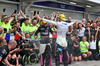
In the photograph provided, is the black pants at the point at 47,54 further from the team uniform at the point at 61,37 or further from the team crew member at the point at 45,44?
the team uniform at the point at 61,37

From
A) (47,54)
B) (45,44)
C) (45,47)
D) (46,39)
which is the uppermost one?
(46,39)

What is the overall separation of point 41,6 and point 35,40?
7424 millimetres

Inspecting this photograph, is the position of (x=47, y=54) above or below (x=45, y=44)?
below

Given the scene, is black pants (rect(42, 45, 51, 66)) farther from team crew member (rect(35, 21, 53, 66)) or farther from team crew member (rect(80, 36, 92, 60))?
team crew member (rect(80, 36, 92, 60))

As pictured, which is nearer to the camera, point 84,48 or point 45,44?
point 45,44

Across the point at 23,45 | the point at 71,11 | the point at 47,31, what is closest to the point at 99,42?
the point at 47,31

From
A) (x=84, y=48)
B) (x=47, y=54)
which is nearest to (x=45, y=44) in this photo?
(x=47, y=54)

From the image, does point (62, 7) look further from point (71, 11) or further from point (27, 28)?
point (27, 28)

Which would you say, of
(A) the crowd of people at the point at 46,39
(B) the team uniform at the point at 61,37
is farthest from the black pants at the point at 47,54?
(B) the team uniform at the point at 61,37

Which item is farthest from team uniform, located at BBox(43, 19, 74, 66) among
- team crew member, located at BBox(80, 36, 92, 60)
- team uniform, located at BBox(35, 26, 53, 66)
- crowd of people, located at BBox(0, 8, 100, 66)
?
team crew member, located at BBox(80, 36, 92, 60)

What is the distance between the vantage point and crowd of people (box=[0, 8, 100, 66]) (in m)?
5.07

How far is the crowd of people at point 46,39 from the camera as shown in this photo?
507 cm

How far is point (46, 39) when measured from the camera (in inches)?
222

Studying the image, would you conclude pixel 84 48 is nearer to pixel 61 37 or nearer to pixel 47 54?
pixel 61 37
